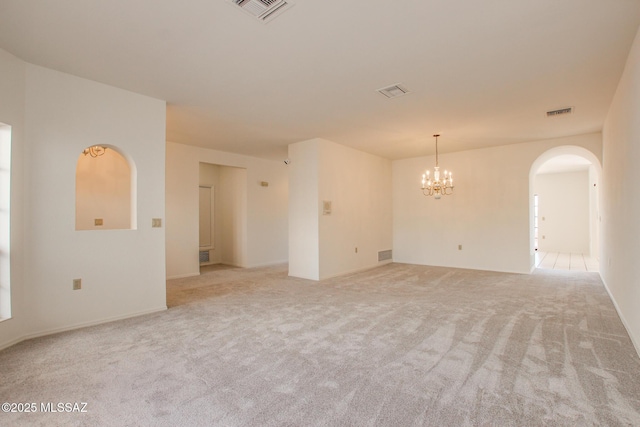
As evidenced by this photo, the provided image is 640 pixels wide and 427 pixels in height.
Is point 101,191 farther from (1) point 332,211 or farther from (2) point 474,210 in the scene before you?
(2) point 474,210

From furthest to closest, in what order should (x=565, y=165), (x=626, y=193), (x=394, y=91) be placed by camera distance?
(x=565, y=165) → (x=394, y=91) → (x=626, y=193)

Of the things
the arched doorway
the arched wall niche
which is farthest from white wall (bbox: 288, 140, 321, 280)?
the arched doorway

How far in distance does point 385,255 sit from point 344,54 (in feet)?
19.5

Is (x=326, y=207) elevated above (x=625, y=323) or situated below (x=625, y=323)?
above

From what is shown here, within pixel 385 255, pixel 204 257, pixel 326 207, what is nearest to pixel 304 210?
pixel 326 207

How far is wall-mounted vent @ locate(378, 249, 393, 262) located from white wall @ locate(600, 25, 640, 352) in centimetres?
438

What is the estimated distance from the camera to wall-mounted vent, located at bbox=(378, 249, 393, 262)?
25.6 feet

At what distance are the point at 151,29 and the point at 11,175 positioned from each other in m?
2.00

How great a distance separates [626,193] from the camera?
3.22m

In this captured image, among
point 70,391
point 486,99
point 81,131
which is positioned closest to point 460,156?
point 486,99

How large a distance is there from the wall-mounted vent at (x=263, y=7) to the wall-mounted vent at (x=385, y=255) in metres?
6.32

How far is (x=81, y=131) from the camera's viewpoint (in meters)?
3.44

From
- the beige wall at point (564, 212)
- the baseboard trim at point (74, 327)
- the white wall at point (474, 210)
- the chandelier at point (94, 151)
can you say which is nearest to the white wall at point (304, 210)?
the baseboard trim at point (74, 327)

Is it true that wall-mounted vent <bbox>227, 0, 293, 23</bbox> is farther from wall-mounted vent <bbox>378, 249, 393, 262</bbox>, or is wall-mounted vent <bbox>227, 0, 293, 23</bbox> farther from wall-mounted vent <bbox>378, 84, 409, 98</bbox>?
wall-mounted vent <bbox>378, 249, 393, 262</bbox>
